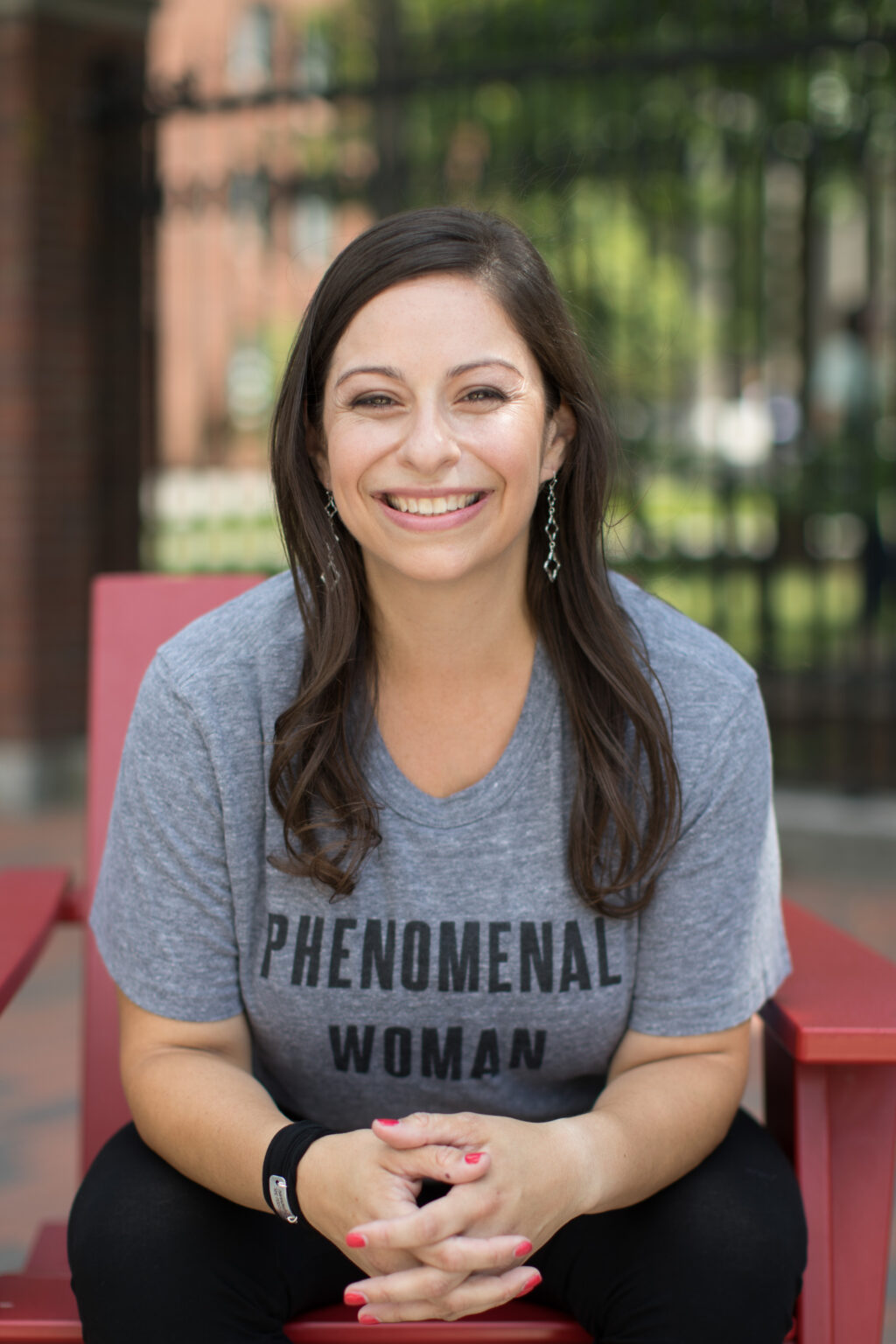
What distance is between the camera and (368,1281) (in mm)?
1337

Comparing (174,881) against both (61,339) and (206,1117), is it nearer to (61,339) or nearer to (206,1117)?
(206,1117)

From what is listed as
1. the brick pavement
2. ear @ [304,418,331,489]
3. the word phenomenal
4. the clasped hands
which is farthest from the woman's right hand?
the brick pavement

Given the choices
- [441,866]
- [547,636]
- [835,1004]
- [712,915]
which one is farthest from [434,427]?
[835,1004]

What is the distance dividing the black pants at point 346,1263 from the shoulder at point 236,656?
0.50 metres

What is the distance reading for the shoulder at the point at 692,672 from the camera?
161 centimetres

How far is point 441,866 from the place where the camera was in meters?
1.58

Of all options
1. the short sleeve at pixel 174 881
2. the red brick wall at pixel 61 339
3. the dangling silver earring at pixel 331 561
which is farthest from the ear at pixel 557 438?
the red brick wall at pixel 61 339

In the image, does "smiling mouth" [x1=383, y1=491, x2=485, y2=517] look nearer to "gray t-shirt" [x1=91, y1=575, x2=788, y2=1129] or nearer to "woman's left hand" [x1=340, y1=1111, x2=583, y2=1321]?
"gray t-shirt" [x1=91, y1=575, x2=788, y2=1129]

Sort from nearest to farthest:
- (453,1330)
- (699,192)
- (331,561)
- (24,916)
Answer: (453,1330) → (331,561) → (24,916) → (699,192)

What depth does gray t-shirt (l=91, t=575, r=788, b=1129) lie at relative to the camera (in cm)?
156

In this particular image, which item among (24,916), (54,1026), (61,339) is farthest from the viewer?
(61,339)

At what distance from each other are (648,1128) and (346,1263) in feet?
1.14

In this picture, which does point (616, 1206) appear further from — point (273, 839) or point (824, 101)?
point (824, 101)

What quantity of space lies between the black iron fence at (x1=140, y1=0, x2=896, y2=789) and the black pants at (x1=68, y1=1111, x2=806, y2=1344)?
3399 mm
